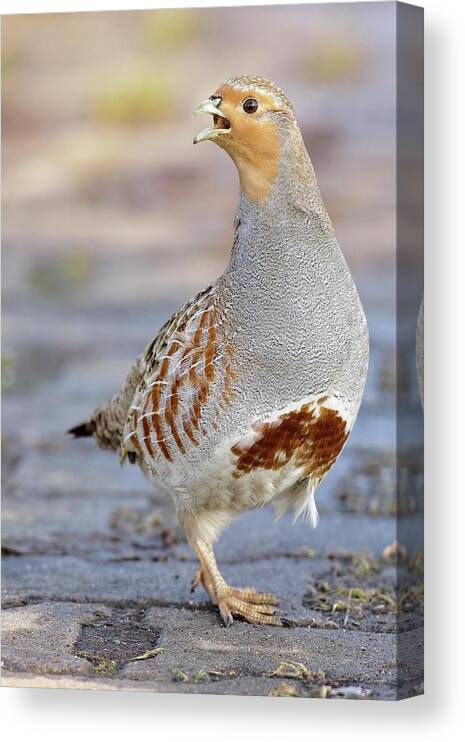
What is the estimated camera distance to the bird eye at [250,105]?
3742 millimetres

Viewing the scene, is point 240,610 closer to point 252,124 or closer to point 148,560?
point 148,560

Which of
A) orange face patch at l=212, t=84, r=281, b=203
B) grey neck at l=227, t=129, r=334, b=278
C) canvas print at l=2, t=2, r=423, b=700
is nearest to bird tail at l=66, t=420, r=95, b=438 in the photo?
canvas print at l=2, t=2, r=423, b=700

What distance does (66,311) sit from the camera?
740 cm

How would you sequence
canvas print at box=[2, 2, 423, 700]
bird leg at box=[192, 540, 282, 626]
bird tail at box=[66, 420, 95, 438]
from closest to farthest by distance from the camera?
canvas print at box=[2, 2, 423, 700] → bird leg at box=[192, 540, 282, 626] → bird tail at box=[66, 420, 95, 438]

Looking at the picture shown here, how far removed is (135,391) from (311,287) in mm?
917

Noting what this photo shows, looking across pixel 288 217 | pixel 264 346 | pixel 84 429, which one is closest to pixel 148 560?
pixel 84 429

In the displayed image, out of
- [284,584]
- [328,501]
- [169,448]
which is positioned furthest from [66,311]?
[169,448]

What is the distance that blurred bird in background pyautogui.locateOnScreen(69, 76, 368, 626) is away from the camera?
3795 millimetres

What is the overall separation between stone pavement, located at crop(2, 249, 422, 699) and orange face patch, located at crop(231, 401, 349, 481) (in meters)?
0.32

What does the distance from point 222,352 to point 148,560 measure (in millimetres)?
1684

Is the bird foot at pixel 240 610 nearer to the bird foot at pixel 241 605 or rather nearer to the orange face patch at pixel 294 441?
the bird foot at pixel 241 605

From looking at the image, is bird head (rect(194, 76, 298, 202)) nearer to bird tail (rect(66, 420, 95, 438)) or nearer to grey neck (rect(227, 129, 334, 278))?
grey neck (rect(227, 129, 334, 278))

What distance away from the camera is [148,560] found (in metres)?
5.39

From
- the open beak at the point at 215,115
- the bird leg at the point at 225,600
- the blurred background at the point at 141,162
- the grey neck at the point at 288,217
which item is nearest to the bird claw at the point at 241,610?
the bird leg at the point at 225,600
